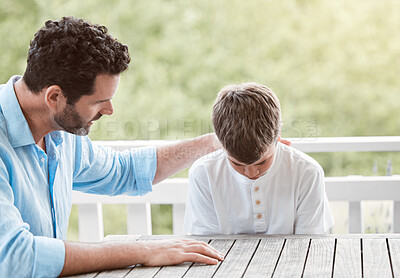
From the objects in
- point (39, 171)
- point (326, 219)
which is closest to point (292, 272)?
point (326, 219)

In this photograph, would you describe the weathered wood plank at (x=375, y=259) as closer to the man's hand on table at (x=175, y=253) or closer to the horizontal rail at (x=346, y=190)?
the man's hand on table at (x=175, y=253)

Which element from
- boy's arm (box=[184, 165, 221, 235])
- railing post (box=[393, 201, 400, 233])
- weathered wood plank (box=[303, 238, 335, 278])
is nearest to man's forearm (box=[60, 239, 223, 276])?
weathered wood plank (box=[303, 238, 335, 278])

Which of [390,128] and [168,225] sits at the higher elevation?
[390,128]

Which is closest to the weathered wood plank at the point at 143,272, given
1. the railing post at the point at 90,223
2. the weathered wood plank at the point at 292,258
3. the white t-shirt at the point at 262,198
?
the weathered wood plank at the point at 292,258

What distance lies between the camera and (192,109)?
6551 millimetres

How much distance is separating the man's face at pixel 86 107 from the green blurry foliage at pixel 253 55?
16.0ft

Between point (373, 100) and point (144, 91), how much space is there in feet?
9.21

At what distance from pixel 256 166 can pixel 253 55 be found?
498cm

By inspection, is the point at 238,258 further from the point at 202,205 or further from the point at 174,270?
the point at 202,205

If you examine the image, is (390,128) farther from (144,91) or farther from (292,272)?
(292,272)

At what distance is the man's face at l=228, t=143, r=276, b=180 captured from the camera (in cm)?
173

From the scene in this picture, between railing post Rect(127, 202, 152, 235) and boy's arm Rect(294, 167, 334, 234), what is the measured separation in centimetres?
80

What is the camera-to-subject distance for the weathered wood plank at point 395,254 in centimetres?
135

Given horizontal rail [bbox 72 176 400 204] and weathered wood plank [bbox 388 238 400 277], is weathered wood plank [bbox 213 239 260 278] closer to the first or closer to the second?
weathered wood plank [bbox 388 238 400 277]
